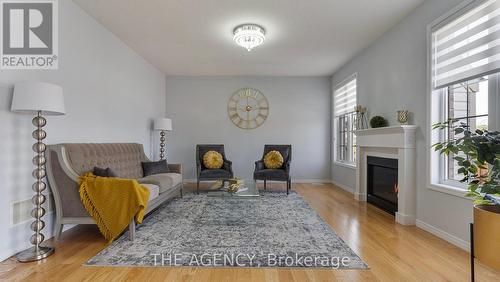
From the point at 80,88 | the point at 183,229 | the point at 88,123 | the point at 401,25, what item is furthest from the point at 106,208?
the point at 401,25

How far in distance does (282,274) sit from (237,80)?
193 inches

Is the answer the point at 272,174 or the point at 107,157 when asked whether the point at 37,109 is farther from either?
the point at 272,174

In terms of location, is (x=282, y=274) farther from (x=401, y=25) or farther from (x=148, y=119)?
(x=148, y=119)

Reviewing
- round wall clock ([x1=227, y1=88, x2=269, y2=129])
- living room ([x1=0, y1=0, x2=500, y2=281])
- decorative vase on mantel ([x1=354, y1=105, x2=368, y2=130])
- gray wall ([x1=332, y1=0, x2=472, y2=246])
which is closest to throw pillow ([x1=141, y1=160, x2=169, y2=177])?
living room ([x1=0, y1=0, x2=500, y2=281])

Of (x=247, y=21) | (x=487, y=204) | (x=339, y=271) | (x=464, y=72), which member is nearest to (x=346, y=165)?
(x=464, y=72)

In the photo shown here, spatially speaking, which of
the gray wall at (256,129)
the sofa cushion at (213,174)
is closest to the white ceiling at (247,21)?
the gray wall at (256,129)

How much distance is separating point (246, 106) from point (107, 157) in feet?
11.5

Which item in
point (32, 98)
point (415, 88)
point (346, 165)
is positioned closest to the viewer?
point (32, 98)

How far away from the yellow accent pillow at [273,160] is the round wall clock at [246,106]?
118cm

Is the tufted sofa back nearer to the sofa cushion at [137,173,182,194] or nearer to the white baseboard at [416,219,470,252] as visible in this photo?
the sofa cushion at [137,173,182,194]

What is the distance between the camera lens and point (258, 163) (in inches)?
197

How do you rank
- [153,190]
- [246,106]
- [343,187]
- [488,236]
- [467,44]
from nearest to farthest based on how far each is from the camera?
[488,236]
[467,44]
[153,190]
[343,187]
[246,106]

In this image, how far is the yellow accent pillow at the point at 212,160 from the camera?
502cm

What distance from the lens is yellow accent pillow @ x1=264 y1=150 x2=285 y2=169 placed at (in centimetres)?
505
